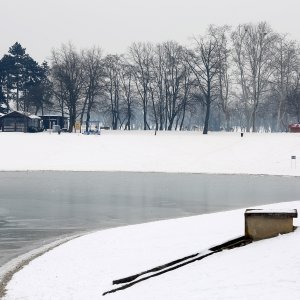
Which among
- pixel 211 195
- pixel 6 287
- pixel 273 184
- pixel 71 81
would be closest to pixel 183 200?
pixel 211 195

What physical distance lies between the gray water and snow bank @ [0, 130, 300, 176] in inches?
585

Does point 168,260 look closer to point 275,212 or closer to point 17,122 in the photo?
point 275,212

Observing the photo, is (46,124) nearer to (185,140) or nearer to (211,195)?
(185,140)

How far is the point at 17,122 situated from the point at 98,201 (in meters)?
69.4

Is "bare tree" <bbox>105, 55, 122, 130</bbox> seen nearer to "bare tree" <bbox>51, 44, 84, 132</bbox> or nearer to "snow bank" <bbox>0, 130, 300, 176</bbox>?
"bare tree" <bbox>51, 44, 84, 132</bbox>

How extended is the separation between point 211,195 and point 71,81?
232 feet

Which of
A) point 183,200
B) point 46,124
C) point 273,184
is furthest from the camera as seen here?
point 46,124

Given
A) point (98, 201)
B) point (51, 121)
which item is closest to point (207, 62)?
point (51, 121)

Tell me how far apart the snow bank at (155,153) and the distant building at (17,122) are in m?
10.9

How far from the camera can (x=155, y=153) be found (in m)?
80.2

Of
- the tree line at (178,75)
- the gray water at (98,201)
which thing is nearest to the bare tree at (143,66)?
the tree line at (178,75)

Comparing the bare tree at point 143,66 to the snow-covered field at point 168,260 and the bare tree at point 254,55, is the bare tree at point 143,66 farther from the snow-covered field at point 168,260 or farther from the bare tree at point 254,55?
the snow-covered field at point 168,260

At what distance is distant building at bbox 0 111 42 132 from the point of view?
10292 centimetres

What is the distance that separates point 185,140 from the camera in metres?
88.0
